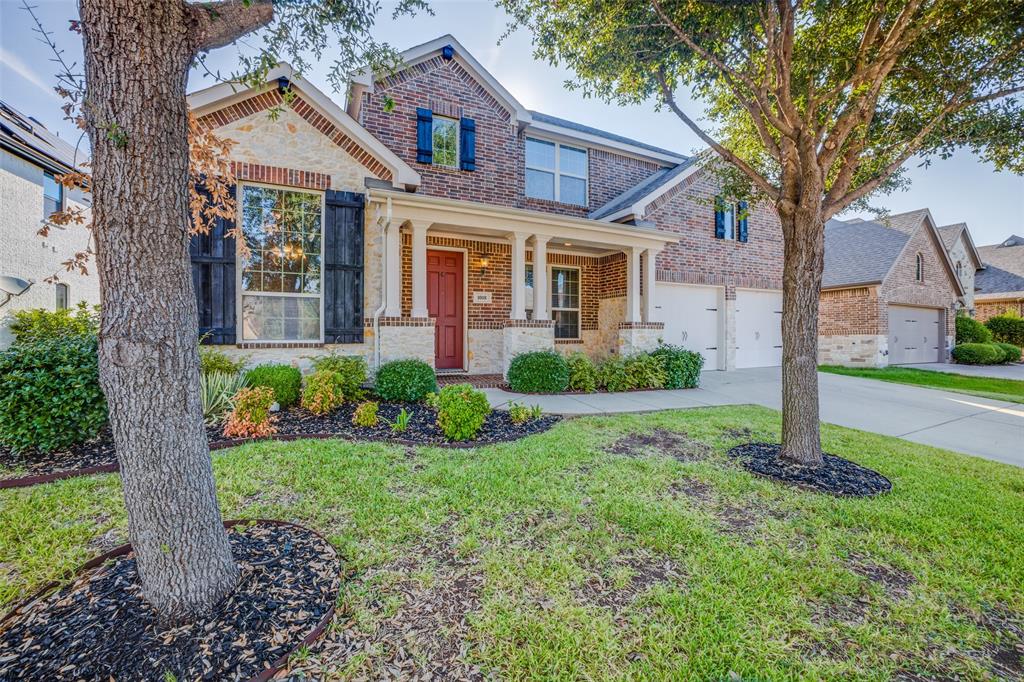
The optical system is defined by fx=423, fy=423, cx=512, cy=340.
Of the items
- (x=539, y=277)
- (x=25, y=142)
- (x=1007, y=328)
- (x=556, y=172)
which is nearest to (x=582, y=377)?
(x=539, y=277)

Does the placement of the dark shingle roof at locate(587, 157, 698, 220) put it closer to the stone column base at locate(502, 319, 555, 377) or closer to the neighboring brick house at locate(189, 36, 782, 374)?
the neighboring brick house at locate(189, 36, 782, 374)

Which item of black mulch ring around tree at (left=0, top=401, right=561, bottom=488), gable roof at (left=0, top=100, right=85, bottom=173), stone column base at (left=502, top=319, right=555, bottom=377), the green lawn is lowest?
the green lawn

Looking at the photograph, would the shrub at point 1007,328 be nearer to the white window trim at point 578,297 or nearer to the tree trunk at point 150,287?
the white window trim at point 578,297

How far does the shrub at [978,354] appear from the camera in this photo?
49.6 ft

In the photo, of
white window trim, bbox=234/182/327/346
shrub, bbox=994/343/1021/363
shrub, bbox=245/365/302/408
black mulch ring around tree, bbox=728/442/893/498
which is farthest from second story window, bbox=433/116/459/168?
shrub, bbox=994/343/1021/363

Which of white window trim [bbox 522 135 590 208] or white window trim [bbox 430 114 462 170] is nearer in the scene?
white window trim [bbox 430 114 462 170]

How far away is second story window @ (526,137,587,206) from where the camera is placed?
10.5 metres

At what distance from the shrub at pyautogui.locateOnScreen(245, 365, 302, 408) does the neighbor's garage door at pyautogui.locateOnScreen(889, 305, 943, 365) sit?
18225 millimetres

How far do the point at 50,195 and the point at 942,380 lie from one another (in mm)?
22857

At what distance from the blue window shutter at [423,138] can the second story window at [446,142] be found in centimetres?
27

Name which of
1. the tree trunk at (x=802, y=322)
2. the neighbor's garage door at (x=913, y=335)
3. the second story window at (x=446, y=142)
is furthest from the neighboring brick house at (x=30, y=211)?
the neighbor's garage door at (x=913, y=335)

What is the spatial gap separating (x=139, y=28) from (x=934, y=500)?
6050 mm

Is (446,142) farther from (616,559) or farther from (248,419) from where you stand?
(616,559)

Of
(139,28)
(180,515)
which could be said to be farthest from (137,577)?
(139,28)
